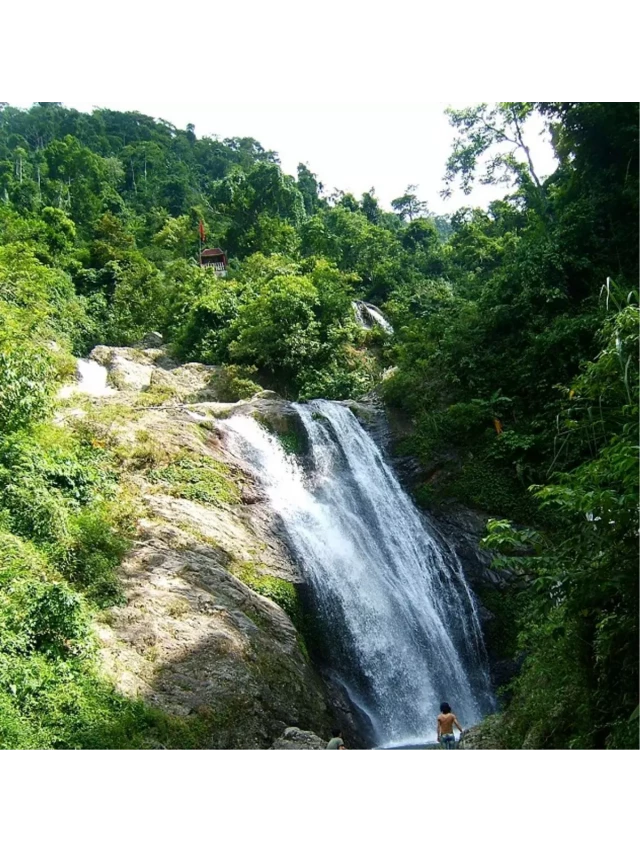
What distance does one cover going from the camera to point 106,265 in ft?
31.1

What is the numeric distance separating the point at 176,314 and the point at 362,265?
283cm

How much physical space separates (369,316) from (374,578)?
4.28 m

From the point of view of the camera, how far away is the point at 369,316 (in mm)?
9844

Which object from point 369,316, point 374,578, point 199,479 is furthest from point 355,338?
point 374,578

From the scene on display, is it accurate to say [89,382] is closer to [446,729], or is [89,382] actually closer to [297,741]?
[297,741]

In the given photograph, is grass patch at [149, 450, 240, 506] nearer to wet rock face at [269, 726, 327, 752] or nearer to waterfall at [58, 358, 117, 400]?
waterfall at [58, 358, 117, 400]

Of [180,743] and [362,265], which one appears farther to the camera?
[362,265]

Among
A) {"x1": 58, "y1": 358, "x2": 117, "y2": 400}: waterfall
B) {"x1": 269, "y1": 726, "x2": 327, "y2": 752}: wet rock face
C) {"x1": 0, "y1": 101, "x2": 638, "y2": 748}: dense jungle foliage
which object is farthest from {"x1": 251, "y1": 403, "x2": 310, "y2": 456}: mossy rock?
{"x1": 269, "y1": 726, "x2": 327, "y2": 752}: wet rock face

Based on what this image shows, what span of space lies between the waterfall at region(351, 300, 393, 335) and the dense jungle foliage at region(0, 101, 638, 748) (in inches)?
5.3

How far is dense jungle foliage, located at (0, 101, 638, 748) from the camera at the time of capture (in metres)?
3.71

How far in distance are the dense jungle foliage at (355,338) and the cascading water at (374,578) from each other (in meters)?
0.66
